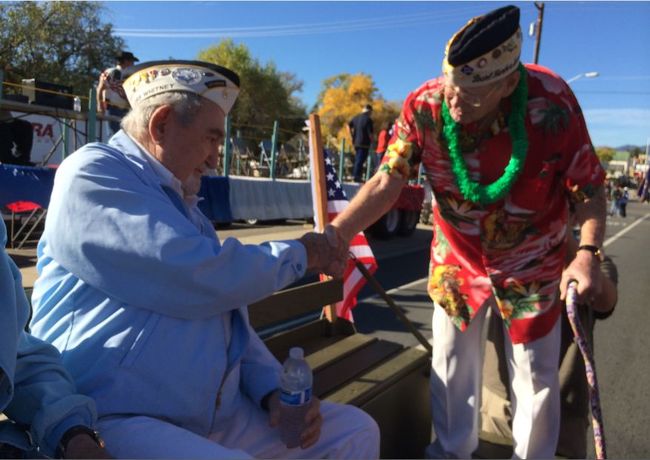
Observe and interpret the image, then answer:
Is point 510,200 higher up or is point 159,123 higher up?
point 159,123

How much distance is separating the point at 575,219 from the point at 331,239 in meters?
1.10

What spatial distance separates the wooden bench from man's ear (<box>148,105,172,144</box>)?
2.63ft

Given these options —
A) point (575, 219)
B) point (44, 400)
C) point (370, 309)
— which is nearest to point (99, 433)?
point (44, 400)

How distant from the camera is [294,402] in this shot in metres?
1.64

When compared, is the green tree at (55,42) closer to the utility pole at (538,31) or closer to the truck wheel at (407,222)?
the truck wheel at (407,222)

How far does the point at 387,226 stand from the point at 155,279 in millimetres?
10154

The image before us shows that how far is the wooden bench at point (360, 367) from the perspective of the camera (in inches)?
85.8

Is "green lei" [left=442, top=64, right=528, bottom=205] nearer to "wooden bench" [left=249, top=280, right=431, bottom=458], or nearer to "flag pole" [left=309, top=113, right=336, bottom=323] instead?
"wooden bench" [left=249, top=280, right=431, bottom=458]

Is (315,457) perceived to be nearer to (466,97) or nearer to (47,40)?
(466,97)

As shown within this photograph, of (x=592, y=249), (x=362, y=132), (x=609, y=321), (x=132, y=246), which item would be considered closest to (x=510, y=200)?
(x=592, y=249)

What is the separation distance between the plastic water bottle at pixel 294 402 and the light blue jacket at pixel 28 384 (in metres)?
0.56

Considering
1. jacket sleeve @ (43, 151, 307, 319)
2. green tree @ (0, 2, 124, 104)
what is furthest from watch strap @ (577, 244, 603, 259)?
green tree @ (0, 2, 124, 104)

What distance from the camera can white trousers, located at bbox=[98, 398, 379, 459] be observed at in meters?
1.35

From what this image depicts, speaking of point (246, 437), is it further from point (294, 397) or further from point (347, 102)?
point (347, 102)
